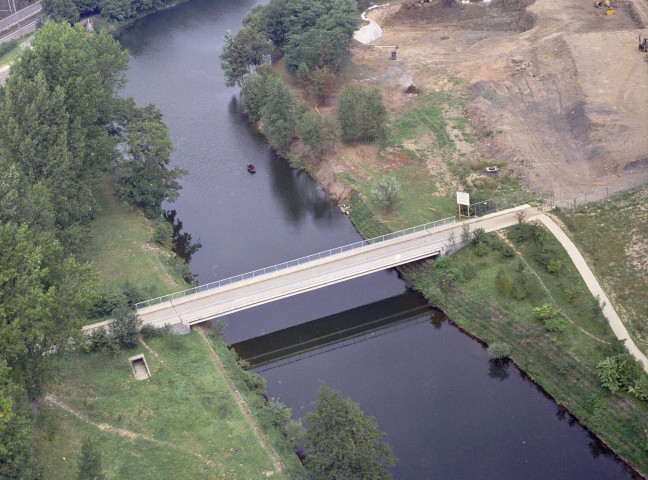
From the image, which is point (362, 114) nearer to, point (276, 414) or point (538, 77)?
point (538, 77)

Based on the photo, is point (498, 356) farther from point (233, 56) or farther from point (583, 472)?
point (233, 56)

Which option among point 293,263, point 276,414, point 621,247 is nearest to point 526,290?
point 621,247

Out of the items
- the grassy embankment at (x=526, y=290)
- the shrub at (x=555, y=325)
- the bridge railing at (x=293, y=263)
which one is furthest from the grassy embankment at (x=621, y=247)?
the bridge railing at (x=293, y=263)

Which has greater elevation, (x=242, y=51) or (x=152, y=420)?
(x=242, y=51)

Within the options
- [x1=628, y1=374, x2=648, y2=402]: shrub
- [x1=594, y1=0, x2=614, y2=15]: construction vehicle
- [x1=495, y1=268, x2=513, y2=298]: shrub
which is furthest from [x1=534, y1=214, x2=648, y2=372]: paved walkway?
[x1=594, y1=0, x2=614, y2=15]: construction vehicle

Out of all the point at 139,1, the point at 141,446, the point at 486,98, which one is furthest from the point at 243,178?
the point at 139,1

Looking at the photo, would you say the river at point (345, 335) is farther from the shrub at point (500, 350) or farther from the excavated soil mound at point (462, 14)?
the excavated soil mound at point (462, 14)
